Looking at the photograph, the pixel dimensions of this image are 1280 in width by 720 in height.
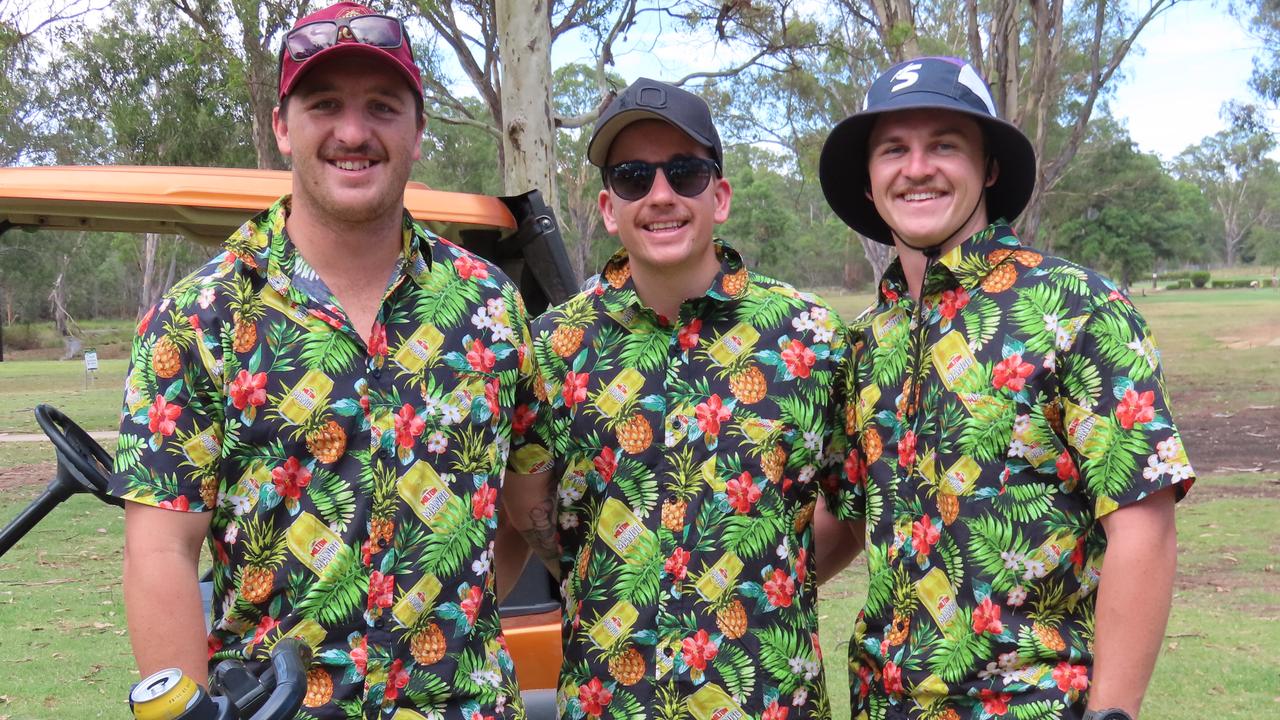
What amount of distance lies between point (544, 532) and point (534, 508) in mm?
76

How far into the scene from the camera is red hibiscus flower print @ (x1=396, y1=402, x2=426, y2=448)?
2.11 metres

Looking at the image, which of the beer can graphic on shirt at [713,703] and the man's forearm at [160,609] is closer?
the man's forearm at [160,609]

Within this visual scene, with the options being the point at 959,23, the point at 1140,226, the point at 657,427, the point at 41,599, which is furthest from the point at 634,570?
the point at 1140,226

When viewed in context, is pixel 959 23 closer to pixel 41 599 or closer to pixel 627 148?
pixel 41 599

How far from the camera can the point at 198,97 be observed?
53.5 ft

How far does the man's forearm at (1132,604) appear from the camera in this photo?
2062mm

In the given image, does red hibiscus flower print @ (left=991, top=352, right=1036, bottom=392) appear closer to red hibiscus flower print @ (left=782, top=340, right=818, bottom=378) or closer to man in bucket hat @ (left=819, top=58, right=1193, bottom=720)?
man in bucket hat @ (left=819, top=58, right=1193, bottom=720)

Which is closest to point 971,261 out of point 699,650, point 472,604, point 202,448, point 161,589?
point 699,650

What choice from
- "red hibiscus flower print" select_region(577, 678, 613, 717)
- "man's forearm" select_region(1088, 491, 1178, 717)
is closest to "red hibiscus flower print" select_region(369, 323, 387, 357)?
"red hibiscus flower print" select_region(577, 678, 613, 717)

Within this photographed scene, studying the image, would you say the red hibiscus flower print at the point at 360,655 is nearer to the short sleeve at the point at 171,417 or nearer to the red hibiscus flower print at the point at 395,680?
the red hibiscus flower print at the point at 395,680

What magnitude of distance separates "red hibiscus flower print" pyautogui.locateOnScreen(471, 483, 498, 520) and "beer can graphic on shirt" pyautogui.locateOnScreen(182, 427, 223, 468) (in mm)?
475

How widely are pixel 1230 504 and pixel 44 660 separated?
30.0 ft

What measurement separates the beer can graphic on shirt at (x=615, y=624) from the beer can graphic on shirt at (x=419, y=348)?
695 mm

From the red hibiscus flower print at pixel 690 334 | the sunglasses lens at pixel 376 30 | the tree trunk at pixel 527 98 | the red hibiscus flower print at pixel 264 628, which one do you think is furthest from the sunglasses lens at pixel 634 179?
the tree trunk at pixel 527 98
